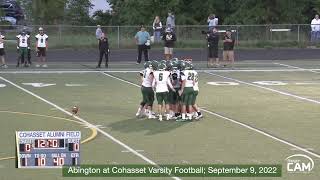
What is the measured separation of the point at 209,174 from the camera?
1178 cm


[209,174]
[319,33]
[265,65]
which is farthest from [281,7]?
[209,174]

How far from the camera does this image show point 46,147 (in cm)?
1048

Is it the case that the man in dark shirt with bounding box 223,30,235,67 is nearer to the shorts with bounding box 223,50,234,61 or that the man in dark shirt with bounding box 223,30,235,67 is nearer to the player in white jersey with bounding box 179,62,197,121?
the shorts with bounding box 223,50,234,61

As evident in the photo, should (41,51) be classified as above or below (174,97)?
above

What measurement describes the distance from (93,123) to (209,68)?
1626 centimetres

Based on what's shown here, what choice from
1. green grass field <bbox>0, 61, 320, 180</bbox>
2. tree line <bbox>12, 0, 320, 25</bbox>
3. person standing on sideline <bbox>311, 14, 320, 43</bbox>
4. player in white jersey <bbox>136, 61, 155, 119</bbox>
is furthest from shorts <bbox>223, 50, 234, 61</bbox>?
player in white jersey <bbox>136, 61, 155, 119</bbox>

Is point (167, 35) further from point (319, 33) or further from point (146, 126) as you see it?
point (146, 126)

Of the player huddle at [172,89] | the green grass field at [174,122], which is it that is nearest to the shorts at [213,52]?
the green grass field at [174,122]

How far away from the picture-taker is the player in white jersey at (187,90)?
17922 millimetres

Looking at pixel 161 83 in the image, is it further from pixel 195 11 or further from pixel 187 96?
pixel 195 11

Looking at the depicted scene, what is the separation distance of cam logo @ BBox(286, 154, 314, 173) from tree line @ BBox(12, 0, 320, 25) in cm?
3617

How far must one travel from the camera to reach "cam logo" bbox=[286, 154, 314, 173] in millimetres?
12297
